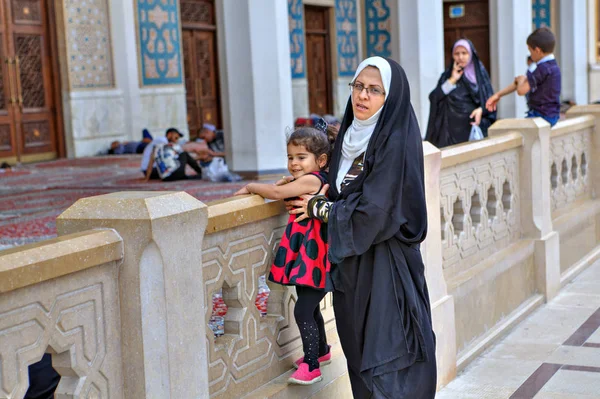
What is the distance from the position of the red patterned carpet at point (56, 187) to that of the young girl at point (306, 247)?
286cm

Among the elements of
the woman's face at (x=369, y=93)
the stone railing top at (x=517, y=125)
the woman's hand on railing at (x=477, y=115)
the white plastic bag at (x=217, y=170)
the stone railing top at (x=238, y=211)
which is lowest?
the white plastic bag at (x=217, y=170)

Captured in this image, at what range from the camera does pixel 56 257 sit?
1926 mm

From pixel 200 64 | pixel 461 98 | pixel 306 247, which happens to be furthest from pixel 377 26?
pixel 306 247

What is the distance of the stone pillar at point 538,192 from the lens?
5.13m

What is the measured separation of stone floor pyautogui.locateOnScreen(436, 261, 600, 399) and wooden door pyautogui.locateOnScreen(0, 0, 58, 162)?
7.68 meters

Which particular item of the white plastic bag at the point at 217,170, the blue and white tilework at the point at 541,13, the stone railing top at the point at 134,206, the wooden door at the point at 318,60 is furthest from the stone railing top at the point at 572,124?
the blue and white tilework at the point at 541,13

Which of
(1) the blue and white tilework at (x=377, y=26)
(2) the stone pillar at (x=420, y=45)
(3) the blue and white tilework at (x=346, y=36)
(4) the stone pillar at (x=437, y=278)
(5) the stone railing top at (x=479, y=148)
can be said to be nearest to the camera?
(4) the stone pillar at (x=437, y=278)

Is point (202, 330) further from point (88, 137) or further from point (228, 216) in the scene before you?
point (88, 137)

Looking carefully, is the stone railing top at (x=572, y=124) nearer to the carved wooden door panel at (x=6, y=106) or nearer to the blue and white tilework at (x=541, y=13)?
the carved wooden door panel at (x=6, y=106)

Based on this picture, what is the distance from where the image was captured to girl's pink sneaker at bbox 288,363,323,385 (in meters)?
2.82

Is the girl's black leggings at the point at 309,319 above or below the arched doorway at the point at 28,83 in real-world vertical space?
below

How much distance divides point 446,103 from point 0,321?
438 cm

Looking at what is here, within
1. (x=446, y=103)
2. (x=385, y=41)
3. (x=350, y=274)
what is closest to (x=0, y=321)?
(x=350, y=274)

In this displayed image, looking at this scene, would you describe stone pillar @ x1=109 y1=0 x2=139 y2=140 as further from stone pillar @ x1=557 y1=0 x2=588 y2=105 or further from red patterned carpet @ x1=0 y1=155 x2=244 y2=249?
stone pillar @ x1=557 y1=0 x2=588 y2=105
